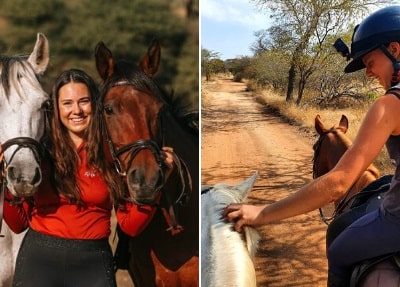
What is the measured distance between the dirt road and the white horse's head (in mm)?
893

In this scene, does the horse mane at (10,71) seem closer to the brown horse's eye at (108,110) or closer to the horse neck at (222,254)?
the brown horse's eye at (108,110)

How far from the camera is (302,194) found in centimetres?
169

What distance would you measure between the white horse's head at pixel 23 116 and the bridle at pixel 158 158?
0.36 meters

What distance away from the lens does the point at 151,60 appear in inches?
115

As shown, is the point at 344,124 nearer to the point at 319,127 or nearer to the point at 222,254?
the point at 319,127

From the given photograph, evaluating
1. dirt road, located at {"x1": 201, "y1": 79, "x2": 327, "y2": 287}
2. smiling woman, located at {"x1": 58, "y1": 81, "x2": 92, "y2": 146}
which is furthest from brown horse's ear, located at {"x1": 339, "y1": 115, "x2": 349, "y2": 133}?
smiling woman, located at {"x1": 58, "y1": 81, "x2": 92, "y2": 146}

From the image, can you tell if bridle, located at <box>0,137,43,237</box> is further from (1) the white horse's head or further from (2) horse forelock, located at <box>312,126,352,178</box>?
(2) horse forelock, located at <box>312,126,352,178</box>

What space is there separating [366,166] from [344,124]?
1244mm

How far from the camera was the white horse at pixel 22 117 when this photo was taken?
279 cm

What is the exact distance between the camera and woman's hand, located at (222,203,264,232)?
196 centimetres

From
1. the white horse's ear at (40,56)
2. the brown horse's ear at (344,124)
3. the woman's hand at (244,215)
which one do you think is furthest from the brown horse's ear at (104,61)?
the brown horse's ear at (344,124)

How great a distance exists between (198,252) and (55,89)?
118 cm

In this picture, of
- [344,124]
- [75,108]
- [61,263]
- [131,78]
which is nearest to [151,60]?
[131,78]

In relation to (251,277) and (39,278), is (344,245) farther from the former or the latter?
(39,278)
